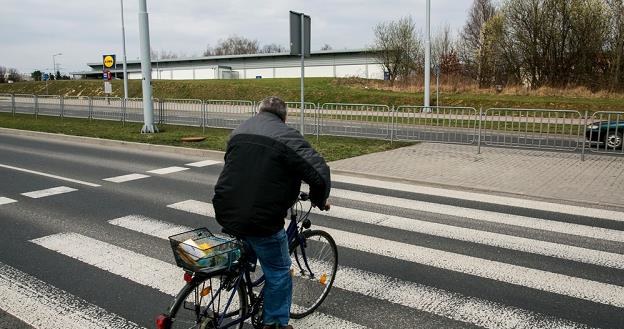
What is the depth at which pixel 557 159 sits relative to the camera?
39.1 feet

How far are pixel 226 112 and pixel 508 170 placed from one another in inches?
435

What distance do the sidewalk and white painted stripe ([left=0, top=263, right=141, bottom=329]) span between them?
21.8ft

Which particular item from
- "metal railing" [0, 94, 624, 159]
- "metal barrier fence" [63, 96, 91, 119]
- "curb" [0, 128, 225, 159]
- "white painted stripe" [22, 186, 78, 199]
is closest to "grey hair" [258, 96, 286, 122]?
"white painted stripe" [22, 186, 78, 199]

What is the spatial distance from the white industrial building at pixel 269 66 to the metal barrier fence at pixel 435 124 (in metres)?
42.9

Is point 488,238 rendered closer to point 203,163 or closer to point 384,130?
point 203,163

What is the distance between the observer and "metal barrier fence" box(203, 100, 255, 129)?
18453mm

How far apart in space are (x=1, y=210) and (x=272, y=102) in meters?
6.00

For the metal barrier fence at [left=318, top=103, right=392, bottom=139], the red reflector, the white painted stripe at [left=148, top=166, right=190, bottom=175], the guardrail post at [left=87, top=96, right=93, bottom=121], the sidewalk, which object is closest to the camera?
the red reflector

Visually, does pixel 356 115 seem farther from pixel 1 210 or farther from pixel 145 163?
pixel 1 210

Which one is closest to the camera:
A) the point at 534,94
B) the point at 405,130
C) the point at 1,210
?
the point at 1,210

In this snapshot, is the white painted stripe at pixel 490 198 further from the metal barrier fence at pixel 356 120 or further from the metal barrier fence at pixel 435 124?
the metal barrier fence at pixel 356 120

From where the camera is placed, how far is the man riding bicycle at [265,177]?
3.08 meters

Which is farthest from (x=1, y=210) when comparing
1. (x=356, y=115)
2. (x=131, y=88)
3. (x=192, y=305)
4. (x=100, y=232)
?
(x=131, y=88)

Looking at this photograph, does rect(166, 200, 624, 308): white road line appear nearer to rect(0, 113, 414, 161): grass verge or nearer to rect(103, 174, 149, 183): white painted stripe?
rect(103, 174, 149, 183): white painted stripe
